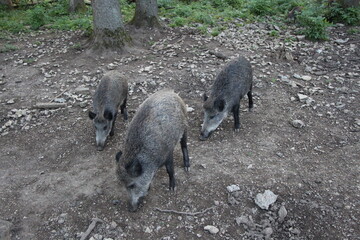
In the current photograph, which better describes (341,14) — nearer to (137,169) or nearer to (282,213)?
(282,213)

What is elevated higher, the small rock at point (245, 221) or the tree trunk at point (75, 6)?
the tree trunk at point (75, 6)

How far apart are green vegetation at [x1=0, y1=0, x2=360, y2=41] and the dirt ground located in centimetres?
98

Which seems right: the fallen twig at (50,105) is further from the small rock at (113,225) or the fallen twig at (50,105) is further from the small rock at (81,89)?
the small rock at (113,225)

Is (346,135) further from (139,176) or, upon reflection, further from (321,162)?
(139,176)

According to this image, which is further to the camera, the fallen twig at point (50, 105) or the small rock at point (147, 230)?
the fallen twig at point (50, 105)

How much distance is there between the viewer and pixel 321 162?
Result: 16.0ft

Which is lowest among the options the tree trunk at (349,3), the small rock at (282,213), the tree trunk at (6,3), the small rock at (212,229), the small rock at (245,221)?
the small rock at (212,229)

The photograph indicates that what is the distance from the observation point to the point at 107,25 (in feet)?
26.9

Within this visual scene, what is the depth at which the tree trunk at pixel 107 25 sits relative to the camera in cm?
805

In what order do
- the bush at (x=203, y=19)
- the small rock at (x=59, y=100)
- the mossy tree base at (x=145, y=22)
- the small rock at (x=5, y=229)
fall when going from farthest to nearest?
the bush at (x=203, y=19)
the mossy tree base at (x=145, y=22)
the small rock at (x=59, y=100)
the small rock at (x=5, y=229)

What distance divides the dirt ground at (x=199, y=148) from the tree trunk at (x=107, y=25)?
15.6 inches

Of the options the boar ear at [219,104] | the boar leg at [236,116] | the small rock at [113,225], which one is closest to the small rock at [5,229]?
the small rock at [113,225]

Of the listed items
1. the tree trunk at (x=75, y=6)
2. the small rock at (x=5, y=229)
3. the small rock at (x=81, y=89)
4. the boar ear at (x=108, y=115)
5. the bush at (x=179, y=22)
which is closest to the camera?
the small rock at (x=5, y=229)

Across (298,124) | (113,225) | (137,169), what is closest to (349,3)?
(298,124)
